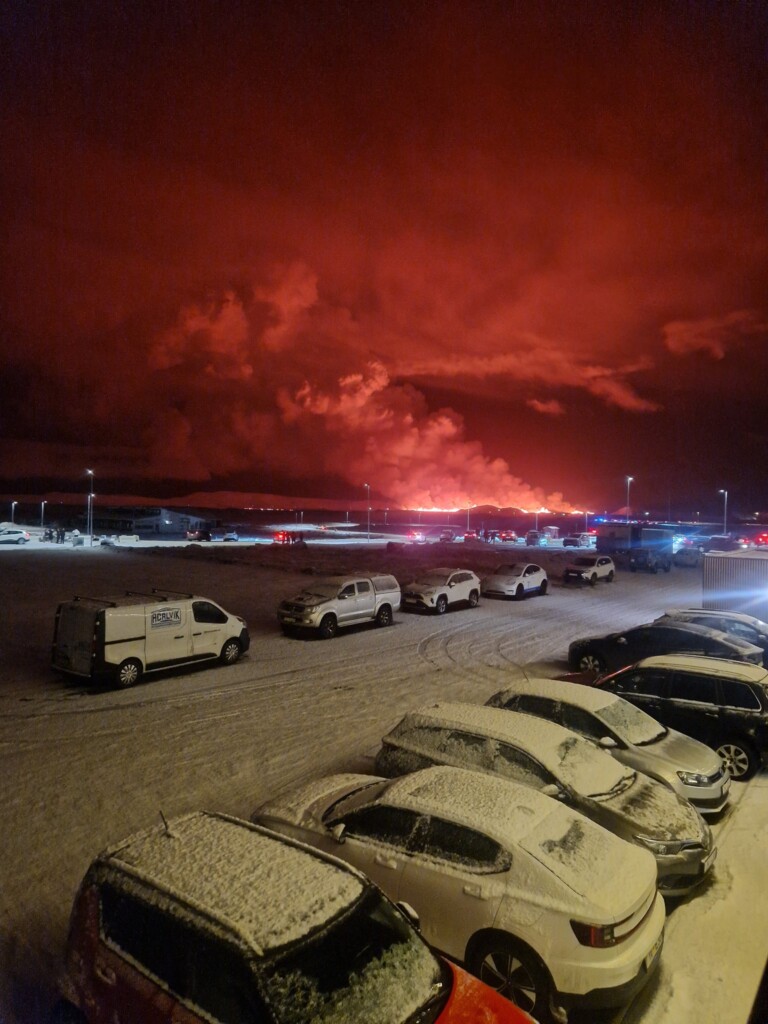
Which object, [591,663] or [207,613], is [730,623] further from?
[207,613]

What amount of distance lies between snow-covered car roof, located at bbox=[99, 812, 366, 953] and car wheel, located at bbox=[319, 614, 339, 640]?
15288 mm

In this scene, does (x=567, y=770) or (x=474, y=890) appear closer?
(x=474, y=890)

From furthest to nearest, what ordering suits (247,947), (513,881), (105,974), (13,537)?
(13,537) → (513,881) → (105,974) → (247,947)

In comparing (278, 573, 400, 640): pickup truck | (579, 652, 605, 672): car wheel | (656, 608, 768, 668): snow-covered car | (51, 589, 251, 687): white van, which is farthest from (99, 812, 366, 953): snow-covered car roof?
(278, 573, 400, 640): pickup truck

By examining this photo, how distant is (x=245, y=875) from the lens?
4.35 metres

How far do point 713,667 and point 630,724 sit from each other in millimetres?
2770

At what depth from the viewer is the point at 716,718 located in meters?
10.6

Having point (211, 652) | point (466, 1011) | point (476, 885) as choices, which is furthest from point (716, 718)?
point (211, 652)

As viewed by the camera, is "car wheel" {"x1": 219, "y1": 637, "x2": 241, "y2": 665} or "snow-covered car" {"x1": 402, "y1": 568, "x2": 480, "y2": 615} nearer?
"car wheel" {"x1": 219, "y1": 637, "x2": 241, "y2": 665}

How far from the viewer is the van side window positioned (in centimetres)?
1617

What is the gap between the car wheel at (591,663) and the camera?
16.3 metres

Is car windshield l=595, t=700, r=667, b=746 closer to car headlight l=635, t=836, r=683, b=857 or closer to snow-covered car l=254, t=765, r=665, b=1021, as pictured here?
car headlight l=635, t=836, r=683, b=857

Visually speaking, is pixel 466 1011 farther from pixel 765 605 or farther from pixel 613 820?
pixel 765 605

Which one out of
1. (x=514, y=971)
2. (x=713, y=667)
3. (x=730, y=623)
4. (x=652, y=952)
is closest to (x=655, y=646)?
(x=730, y=623)
